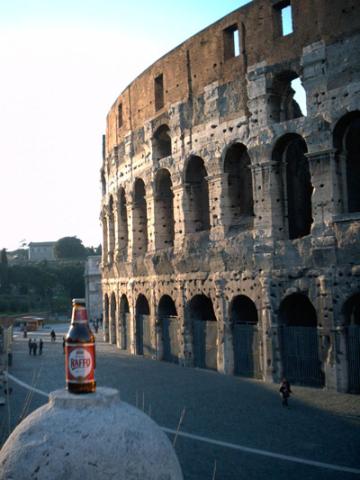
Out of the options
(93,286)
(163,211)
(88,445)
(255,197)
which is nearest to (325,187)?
(255,197)

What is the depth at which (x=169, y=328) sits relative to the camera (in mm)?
20016

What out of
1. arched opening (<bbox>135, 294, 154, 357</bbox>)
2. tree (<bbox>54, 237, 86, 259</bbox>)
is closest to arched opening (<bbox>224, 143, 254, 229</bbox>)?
arched opening (<bbox>135, 294, 154, 357</bbox>)

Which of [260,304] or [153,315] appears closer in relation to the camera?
[260,304]

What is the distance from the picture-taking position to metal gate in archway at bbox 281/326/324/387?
14.4 m

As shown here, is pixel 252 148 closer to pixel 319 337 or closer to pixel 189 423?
pixel 319 337

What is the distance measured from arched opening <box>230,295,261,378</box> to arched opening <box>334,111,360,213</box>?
444 centimetres

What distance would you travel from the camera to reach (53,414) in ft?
10.2

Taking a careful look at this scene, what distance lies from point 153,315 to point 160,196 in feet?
14.9

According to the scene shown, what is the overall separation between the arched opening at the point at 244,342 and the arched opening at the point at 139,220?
6878 millimetres

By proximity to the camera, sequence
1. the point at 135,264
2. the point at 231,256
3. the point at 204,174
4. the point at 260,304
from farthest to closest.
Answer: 1. the point at 135,264
2. the point at 204,174
3. the point at 231,256
4. the point at 260,304

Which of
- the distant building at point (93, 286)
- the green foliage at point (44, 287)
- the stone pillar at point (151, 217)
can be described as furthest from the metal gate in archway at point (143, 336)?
the green foliage at point (44, 287)

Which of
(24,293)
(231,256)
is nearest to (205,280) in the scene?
(231,256)

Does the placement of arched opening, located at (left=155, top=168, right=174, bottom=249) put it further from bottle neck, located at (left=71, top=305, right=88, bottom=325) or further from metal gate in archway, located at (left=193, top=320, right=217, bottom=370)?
bottle neck, located at (left=71, top=305, right=88, bottom=325)

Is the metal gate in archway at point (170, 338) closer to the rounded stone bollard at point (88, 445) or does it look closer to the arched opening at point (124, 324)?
the arched opening at point (124, 324)
